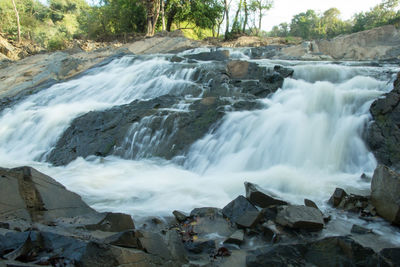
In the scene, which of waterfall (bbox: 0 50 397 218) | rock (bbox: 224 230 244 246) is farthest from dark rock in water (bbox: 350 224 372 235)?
rock (bbox: 224 230 244 246)

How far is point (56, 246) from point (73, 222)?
0.96 meters

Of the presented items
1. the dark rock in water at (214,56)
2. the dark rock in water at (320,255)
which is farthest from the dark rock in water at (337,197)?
the dark rock in water at (214,56)

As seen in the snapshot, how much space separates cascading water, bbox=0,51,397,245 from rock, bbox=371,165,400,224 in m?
0.99

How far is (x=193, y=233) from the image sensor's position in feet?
12.9

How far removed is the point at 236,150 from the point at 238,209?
3152mm

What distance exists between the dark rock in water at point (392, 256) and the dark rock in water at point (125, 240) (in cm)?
231

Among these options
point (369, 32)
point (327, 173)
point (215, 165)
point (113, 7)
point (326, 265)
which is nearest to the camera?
point (326, 265)

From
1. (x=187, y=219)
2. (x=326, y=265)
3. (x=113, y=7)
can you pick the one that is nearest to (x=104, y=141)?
(x=187, y=219)

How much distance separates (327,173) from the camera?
6328 millimetres

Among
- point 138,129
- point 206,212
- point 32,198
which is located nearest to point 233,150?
point 138,129

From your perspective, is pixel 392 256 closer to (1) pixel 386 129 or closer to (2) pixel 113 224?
(2) pixel 113 224

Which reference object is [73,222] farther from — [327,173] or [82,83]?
[82,83]

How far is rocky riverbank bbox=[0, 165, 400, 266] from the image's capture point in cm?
256

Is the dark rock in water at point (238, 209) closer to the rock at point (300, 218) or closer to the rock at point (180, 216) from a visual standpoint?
the rock at point (300, 218)
